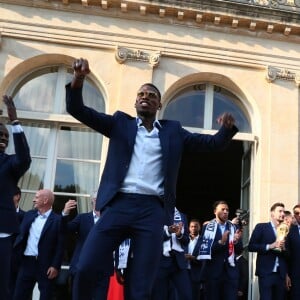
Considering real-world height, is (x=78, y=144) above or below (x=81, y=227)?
above

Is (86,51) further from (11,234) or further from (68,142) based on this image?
(11,234)

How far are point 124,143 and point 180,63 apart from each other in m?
7.10

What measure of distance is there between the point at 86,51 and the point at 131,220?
740 cm

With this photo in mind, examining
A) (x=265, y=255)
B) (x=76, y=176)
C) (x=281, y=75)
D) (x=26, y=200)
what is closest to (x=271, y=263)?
(x=265, y=255)

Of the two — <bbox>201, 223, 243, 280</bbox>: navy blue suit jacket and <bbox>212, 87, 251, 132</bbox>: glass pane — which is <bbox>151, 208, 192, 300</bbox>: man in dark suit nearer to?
<bbox>201, 223, 243, 280</bbox>: navy blue suit jacket

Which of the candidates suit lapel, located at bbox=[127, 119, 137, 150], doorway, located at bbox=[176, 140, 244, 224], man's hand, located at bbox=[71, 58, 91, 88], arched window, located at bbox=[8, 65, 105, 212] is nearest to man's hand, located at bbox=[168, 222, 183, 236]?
suit lapel, located at bbox=[127, 119, 137, 150]

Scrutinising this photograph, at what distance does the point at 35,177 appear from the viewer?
9953 mm

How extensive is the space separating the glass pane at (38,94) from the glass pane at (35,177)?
3.50 ft

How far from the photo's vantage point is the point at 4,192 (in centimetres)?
434

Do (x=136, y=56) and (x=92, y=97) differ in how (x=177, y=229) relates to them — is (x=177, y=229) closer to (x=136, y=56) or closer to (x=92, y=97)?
(x=136, y=56)

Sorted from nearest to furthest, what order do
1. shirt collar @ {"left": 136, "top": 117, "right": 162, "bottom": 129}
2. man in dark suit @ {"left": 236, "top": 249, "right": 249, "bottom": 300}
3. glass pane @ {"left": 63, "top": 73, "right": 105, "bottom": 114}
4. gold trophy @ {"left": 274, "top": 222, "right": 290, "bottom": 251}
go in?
shirt collar @ {"left": 136, "top": 117, "right": 162, "bottom": 129} → gold trophy @ {"left": 274, "top": 222, "right": 290, "bottom": 251} → man in dark suit @ {"left": 236, "top": 249, "right": 249, "bottom": 300} → glass pane @ {"left": 63, "top": 73, "right": 105, "bottom": 114}

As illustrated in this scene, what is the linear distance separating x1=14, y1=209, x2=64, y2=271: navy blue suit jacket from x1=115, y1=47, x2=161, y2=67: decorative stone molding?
4.03m

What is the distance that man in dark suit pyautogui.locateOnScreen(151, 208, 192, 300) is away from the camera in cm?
657

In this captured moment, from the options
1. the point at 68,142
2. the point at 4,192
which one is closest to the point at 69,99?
the point at 4,192
